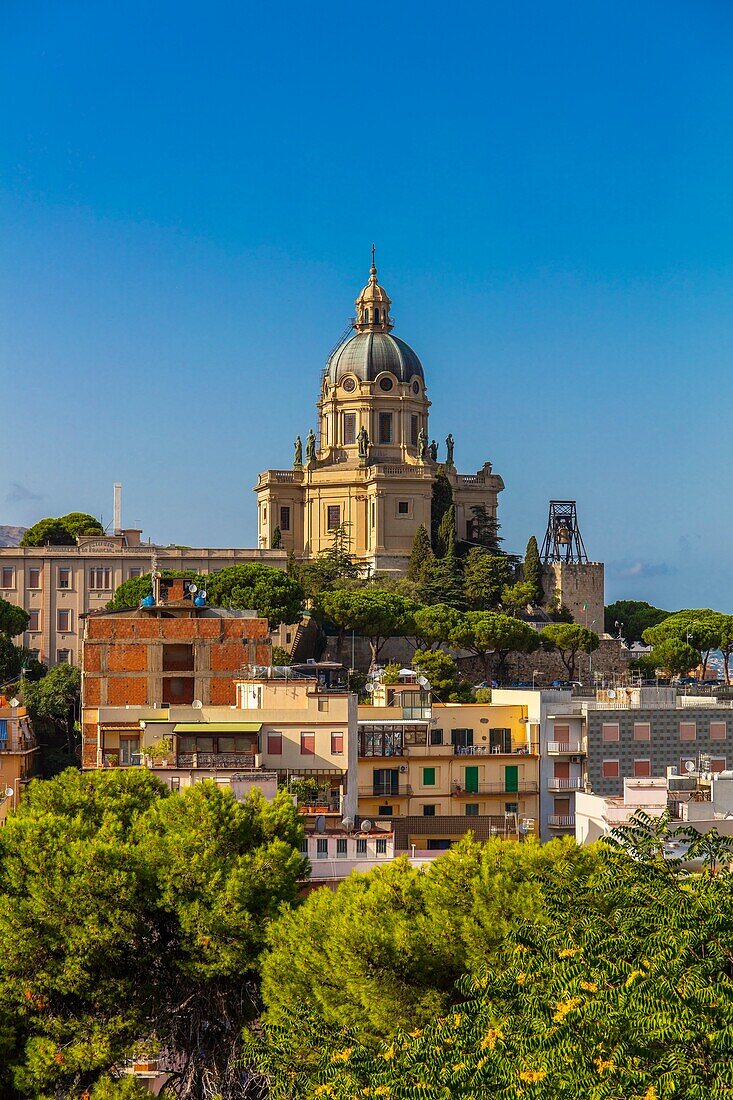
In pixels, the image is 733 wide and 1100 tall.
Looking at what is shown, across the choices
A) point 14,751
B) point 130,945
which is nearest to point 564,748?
point 14,751

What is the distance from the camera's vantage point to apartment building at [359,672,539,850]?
4784cm

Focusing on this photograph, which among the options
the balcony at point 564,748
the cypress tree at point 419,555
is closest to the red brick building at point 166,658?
the balcony at point 564,748

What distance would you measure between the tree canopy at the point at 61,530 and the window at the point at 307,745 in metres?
66.4

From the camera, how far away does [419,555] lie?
102 m

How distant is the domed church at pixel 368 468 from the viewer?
106812 millimetres

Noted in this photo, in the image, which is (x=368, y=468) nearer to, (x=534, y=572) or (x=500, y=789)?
(x=534, y=572)

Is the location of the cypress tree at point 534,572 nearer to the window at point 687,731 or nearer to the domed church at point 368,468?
the domed church at point 368,468

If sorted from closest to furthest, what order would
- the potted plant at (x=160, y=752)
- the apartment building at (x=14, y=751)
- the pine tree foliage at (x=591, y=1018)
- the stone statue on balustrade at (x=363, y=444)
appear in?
the pine tree foliage at (x=591, y=1018) < the potted plant at (x=160, y=752) < the apartment building at (x=14, y=751) < the stone statue on balustrade at (x=363, y=444)

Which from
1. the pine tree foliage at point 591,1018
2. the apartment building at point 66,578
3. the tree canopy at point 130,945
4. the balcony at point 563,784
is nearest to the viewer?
the pine tree foliage at point 591,1018

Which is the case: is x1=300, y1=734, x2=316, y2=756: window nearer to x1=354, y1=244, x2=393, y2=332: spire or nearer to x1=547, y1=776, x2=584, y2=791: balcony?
x1=547, y1=776, x2=584, y2=791: balcony

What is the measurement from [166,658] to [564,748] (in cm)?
1669

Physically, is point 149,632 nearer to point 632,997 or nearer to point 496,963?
point 496,963

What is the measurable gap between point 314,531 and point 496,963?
85873mm

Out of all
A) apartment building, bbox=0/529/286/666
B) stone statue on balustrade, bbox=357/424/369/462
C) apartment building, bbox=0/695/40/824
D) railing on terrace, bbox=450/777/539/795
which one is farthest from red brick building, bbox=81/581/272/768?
stone statue on balustrade, bbox=357/424/369/462
